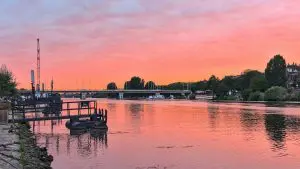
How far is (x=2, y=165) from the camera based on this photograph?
84.0 feet

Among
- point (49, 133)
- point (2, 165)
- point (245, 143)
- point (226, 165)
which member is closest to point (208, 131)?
point (245, 143)

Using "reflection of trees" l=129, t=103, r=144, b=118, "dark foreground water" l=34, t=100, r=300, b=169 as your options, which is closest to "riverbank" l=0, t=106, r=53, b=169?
"dark foreground water" l=34, t=100, r=300, b=169

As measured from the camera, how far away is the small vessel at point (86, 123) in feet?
195

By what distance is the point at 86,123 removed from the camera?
60.6 m

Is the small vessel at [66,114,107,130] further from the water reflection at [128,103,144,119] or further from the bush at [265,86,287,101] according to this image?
the bush at [265,86,287,101]

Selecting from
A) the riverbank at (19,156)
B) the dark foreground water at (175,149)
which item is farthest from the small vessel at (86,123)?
the riverbank at (19,156)

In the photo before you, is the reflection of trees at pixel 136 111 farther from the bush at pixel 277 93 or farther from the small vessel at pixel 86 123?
the bush at pixel 277 93

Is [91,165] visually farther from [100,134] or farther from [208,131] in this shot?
[208,131]

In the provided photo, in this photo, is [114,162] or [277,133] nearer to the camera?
[114,162]

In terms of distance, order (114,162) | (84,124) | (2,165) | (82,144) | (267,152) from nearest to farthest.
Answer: (2,165)
(114,162)
(267,152)
(82,144)
(84,124)

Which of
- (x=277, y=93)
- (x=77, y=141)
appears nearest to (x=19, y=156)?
(x=77, y=141)

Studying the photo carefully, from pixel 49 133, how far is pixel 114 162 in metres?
24.8

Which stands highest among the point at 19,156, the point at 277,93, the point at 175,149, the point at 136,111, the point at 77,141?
the point at 277,93

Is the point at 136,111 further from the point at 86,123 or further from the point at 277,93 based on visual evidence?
the point at 277,93
